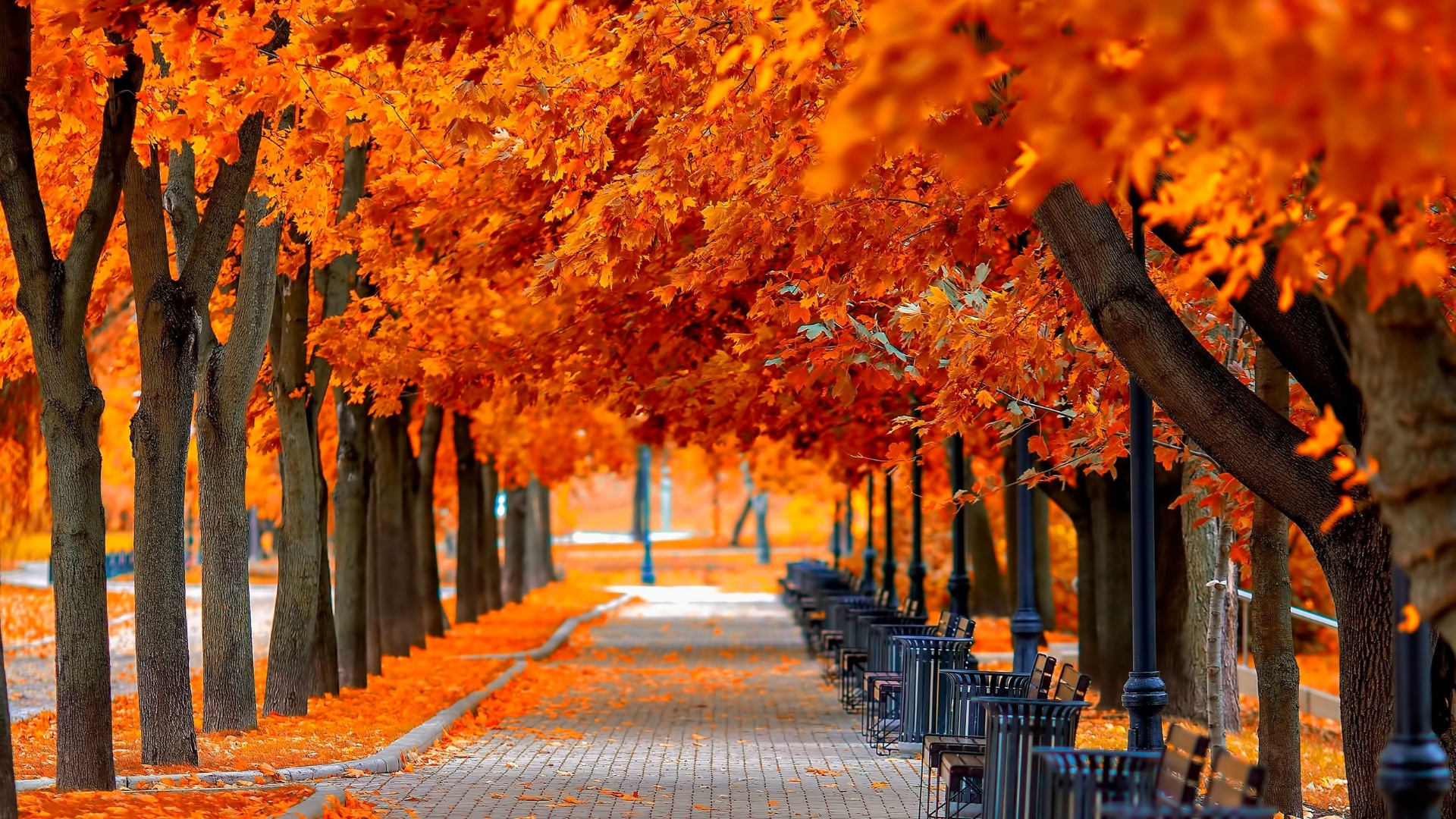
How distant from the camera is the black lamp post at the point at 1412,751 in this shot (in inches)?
227

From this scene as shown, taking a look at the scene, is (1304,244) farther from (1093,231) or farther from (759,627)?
(759,627)

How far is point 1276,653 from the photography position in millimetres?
10328

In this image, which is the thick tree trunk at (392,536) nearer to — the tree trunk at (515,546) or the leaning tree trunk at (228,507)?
the leaning tree trunk at (228,507)

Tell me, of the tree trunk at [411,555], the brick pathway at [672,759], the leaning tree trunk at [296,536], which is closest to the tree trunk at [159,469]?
the brick pathway at [672,759]

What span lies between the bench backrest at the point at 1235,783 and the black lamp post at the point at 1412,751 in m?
0.48

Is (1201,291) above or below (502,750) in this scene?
above

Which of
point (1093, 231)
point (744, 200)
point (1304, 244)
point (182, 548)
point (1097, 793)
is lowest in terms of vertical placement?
point (1097, 793)

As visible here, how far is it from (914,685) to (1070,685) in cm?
405

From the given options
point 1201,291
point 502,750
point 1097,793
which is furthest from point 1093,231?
point 502,750

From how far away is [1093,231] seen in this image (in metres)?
7.77

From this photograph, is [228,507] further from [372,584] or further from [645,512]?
[645,512]

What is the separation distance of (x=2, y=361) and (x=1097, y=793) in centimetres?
1387

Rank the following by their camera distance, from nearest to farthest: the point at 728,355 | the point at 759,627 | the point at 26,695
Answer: the point at 728,355, the point at 26,695, the point at 759,627

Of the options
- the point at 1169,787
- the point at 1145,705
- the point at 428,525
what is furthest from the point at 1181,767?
the point at 428,525
